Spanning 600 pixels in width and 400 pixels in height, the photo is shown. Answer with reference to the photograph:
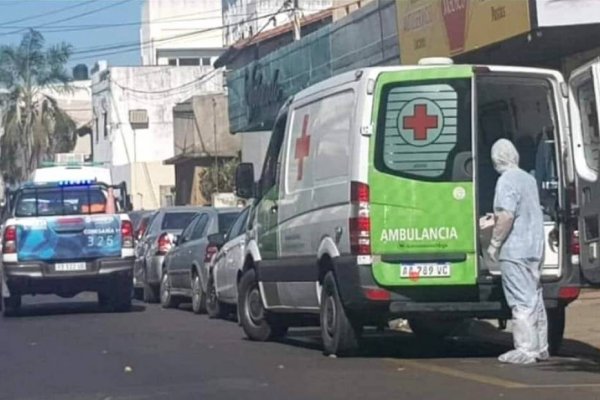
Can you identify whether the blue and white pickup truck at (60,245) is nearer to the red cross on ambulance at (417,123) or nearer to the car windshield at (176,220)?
the car windshield at (176,220)

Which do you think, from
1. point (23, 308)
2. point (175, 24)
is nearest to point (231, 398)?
point (23, 308)

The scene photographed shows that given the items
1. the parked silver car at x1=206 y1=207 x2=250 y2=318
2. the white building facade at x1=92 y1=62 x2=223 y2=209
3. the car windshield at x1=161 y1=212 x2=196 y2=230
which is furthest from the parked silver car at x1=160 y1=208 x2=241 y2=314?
the white building facade at x1=92 y1=62 x2=223 y2=209

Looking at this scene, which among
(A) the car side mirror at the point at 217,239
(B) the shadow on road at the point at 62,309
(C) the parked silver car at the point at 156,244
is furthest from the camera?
(C) the parked silver car at the point at 156,244

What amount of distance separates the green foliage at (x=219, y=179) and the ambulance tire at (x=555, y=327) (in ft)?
116

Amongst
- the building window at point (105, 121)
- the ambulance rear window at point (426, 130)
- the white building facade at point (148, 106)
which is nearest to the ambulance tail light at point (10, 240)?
the ambulance rear window at point (426, 130)

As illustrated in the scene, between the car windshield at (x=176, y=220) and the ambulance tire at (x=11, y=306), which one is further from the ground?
the car windshield at (x=176, y=220)

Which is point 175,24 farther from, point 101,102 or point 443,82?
point 443,82

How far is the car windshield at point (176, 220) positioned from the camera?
2697 cm

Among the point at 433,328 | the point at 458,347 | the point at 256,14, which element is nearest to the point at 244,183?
the point at 433,328

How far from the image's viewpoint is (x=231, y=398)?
11.4 meters

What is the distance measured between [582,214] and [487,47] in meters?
9.23

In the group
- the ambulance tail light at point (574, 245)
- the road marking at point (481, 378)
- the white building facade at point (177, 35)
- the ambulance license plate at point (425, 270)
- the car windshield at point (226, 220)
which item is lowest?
the road marking at point (481, 378)

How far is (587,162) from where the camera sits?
12.5 metres

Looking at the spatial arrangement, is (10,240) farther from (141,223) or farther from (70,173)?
(70,173)
